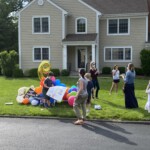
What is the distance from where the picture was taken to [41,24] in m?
33.8

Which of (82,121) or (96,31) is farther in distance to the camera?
(96,31)

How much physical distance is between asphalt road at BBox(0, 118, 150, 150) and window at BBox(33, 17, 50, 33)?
22.2 m

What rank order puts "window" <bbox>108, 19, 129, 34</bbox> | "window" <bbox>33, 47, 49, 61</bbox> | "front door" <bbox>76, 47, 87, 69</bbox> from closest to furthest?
"window" <bbox>108, 19, 129, 34</bbox> → "window" <bbox>33, 47, 49, 61</bbox> → "front door" <bbox>76, 47, 87, 69</bbox>

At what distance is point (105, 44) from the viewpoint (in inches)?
1348

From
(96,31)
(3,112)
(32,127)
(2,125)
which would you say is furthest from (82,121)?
(96,31)

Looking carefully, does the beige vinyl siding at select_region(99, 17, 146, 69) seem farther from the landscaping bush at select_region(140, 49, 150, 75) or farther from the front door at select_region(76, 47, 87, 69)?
the front door at select_region(76, 47, 87, 69)

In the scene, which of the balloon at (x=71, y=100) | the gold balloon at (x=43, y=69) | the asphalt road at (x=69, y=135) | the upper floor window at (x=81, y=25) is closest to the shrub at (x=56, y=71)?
the upper floor window at (x=81, y=25)

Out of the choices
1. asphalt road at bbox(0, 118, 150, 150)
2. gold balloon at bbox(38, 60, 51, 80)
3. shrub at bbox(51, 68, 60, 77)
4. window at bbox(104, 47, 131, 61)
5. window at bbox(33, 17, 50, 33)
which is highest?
window at bbox(33, 17, 50, 33)

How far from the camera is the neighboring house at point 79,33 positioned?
1304 inches

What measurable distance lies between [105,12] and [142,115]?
75.7 feet

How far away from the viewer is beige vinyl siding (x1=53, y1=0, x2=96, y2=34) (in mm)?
33281

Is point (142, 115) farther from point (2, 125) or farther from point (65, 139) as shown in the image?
point (2, 125)

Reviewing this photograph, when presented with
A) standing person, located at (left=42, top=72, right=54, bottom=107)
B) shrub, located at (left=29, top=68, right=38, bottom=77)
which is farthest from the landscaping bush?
standing person, located at (left=42, top=72, right=54, bottom=107)

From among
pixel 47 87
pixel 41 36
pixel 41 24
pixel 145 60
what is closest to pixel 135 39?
pixel 145 60
